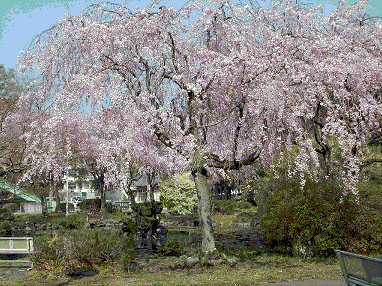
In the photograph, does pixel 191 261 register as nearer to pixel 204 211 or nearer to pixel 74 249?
pixel 204 211

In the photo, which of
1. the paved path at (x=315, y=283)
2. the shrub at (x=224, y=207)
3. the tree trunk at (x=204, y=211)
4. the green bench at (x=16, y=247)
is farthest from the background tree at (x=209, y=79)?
the shrub at (x=224, y=207)

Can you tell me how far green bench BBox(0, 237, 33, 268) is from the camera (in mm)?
13211

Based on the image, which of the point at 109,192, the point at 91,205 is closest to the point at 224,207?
the point at 91,205

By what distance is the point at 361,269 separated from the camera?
245 inches

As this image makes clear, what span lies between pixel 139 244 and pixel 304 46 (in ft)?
37.3

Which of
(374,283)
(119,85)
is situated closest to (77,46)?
(119,85)

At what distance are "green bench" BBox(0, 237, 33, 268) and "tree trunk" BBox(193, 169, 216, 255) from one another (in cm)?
521

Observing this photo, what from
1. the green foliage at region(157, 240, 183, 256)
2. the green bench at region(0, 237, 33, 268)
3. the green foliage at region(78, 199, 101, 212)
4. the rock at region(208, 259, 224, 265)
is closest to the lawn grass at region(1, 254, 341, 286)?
the rock at region(208, 259, 224, 265)

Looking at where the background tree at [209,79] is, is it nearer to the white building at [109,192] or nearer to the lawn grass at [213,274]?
the lawn grass at [213,274]

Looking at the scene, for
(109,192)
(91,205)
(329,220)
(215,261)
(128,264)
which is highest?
(109,192)

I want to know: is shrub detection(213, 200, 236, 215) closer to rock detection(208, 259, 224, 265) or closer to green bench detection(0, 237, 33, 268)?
rock detection(208, 259, 224, 265)

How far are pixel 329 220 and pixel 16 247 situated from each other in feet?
32.1

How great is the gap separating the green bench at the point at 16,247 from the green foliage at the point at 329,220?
7.92m

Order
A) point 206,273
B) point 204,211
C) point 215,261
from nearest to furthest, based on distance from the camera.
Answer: point 206,273, point 215,261, point 204,211
